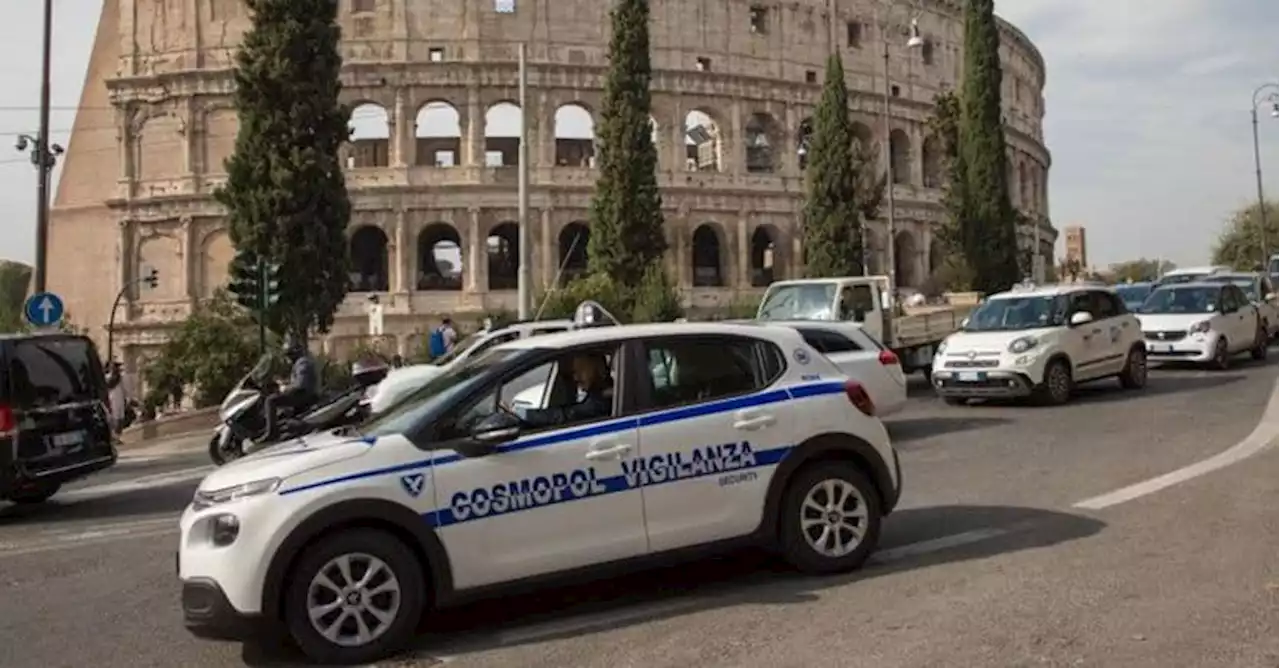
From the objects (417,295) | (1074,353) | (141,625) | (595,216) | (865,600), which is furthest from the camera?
(417,295)

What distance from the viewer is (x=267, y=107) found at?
2811cm

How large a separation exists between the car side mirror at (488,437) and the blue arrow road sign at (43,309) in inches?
695

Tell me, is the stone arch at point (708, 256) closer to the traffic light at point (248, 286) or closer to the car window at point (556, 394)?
Result: the traffic light at point (248, 286)

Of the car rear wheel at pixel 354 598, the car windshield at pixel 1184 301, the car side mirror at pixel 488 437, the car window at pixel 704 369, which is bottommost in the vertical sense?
the car rear wheel at pixel 354 598

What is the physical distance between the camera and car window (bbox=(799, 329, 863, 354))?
530 inches

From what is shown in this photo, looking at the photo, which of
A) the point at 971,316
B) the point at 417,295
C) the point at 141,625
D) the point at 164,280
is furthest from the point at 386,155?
the point at 141,625

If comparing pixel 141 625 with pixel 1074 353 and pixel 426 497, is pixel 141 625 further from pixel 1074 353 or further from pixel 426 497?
pixel 1074 353

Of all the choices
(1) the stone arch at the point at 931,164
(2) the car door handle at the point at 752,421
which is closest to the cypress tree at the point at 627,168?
→ (1) the stone arch at the point at 931,164

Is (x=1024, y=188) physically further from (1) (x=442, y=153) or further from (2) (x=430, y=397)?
(2) (x=430, y=397)

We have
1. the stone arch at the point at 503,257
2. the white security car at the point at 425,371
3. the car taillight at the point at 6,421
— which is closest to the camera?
the car taillight at the point at 6,421

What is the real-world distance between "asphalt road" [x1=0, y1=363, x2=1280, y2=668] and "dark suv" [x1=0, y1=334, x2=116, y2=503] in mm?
948

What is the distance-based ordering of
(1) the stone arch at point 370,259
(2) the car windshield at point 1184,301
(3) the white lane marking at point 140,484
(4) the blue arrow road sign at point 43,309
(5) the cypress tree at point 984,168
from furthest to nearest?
(1) the stone arch at point 370,259 < (5) the cypress tree at point 984,168 < (2) the car windshield at point 1184,301 < (4) the blue arrow road sign at point 43,309 < (3) the white lane marking at point 140,484

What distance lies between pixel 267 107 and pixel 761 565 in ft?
79.7

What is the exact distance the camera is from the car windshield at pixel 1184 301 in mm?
22406
